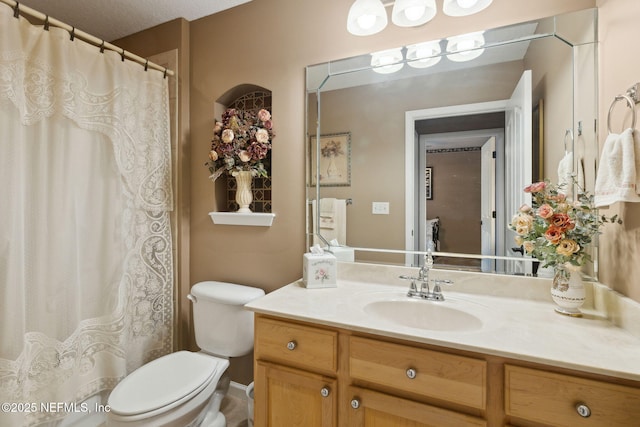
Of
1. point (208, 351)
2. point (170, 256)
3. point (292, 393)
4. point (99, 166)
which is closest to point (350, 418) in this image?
point (292, 393)

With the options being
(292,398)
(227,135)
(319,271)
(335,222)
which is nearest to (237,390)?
(292,398)

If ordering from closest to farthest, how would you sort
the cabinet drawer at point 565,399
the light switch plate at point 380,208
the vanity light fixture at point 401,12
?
1. the cabinet drawer at point 565,399
2. the vanity light fixture at point 401,12
3. the light switch plate at point 380,208

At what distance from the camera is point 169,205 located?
191 cm

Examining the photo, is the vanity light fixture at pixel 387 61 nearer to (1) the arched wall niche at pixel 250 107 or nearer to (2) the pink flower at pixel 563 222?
(1) the arched wall niche at pixel 250 107

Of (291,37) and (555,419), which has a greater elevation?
(291,37)

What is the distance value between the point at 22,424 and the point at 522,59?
2685mm

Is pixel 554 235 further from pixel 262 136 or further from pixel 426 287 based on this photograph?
pixel 262 136

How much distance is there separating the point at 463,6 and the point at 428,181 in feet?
2.52

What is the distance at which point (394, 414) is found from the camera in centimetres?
99

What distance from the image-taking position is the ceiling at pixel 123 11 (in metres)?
1.85

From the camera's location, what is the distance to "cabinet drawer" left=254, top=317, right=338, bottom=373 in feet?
3.57

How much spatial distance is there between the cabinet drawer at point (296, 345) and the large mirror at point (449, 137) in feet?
1.99

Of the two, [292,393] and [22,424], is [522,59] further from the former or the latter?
[22,424]

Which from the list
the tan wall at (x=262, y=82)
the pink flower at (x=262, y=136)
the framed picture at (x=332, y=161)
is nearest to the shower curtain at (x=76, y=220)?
the tan wall at (x=262, y=82)
